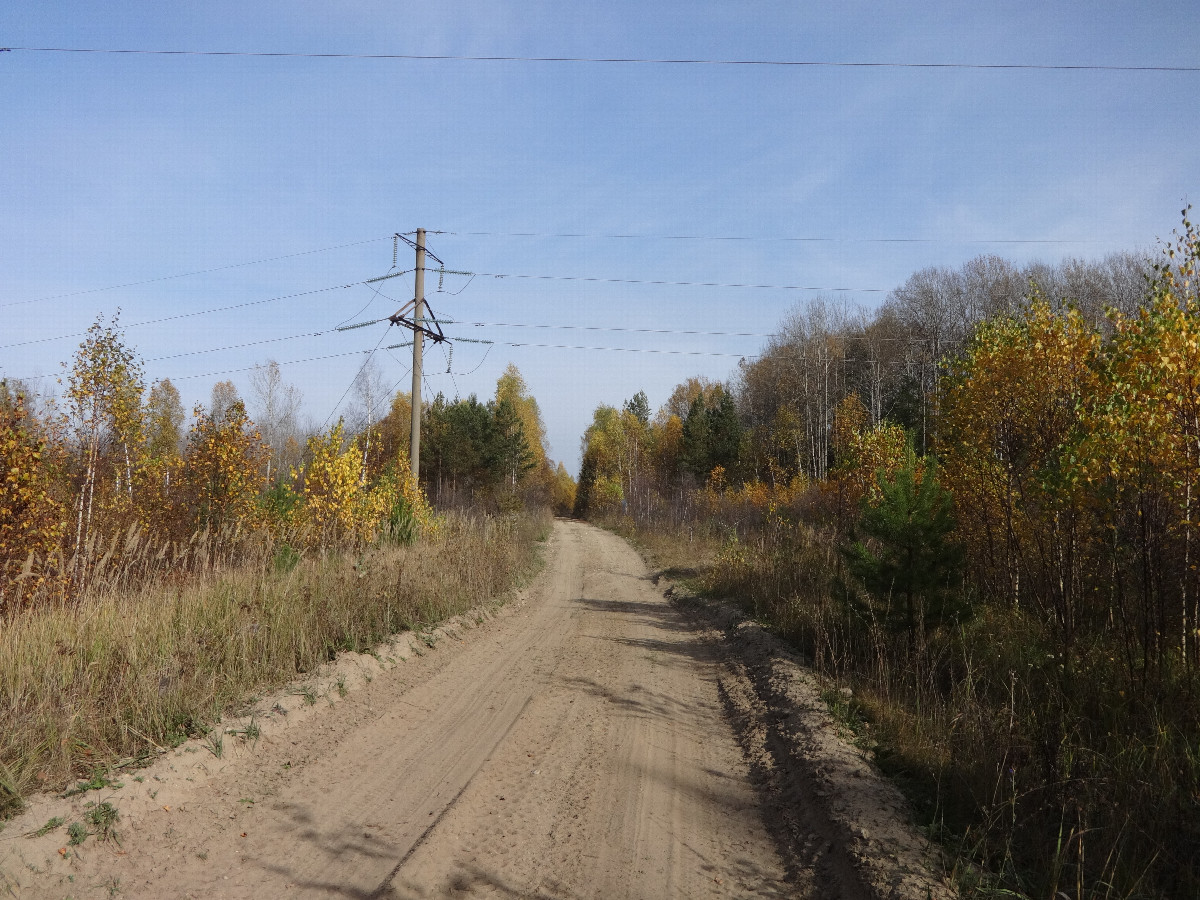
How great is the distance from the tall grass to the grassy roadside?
17.1ft

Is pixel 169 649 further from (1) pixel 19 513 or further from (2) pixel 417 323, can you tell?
(2) pixel 417 323

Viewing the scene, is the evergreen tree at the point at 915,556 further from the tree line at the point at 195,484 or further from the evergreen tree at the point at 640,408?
the evergreen tree at the point at 640,408

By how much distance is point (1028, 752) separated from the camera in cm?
503

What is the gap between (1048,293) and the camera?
44812 mm

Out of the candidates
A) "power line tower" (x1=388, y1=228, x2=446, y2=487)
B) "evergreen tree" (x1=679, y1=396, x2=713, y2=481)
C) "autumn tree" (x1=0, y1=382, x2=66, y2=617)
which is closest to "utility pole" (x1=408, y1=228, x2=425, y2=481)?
"power line tower" (x1=388, y1=228, x2=446, y2=487)

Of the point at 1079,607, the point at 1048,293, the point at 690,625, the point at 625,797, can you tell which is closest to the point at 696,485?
the point at 1048,293

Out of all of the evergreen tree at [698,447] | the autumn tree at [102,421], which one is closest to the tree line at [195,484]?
the autumn tree at [102,421]

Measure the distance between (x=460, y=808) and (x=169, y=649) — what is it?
3258mm

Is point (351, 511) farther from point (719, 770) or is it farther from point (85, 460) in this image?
point (719, 770)

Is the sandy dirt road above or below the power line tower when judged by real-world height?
below

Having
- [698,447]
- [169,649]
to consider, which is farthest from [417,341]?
[698,447]

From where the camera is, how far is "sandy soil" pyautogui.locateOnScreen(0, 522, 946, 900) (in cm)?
390

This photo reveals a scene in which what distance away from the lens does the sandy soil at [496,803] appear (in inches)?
153

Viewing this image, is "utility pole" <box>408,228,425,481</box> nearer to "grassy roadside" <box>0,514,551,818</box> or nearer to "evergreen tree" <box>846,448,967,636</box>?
"grassy roadside" <box>0,514,551,818</box>
